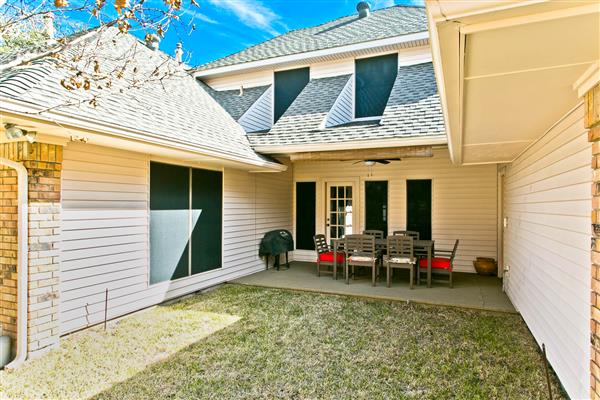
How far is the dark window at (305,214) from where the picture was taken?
32.0 feet

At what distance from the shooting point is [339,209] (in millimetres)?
9523

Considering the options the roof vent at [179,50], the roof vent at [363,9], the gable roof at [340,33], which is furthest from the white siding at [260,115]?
the roof vent at [363,9]

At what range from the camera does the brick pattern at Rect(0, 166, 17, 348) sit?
372cm

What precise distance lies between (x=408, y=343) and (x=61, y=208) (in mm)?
4397

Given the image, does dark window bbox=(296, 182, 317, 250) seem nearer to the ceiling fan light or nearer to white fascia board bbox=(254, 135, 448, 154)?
Answer: white fascia board bbox=(254, 135, 448, 154)

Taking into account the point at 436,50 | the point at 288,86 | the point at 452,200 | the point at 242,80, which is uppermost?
the point at 242,80

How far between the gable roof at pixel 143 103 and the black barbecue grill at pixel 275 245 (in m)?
2.03

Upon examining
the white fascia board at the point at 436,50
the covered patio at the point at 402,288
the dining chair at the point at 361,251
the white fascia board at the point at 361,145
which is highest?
the white fascia board at the point at 361,145

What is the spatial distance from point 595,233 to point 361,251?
472cm

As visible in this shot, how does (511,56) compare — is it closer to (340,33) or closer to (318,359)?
(318,359)

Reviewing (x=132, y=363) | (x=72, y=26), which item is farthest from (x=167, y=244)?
(x=72, y=26)

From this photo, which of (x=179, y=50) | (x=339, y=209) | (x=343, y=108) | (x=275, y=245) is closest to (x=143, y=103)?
(x=179, y=50)

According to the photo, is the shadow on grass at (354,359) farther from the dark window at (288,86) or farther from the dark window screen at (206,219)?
the dark window at (288,86)

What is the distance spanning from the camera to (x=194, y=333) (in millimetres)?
4395
